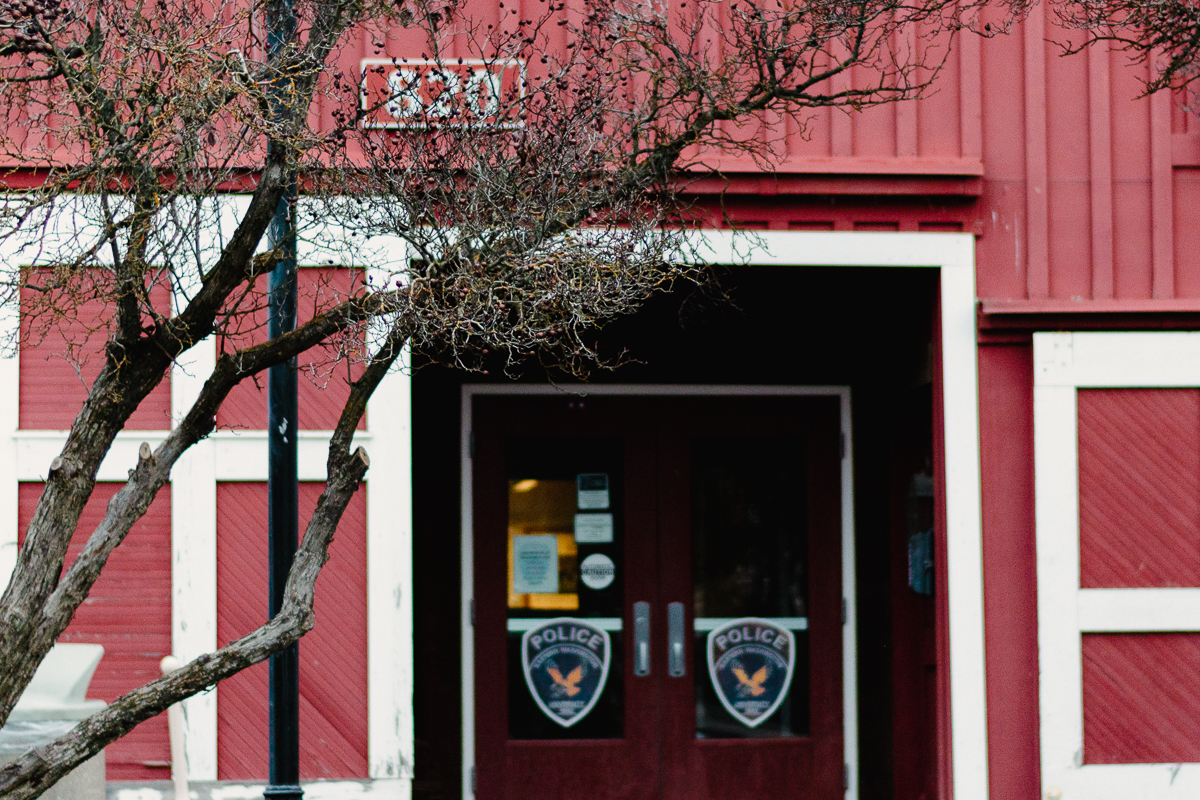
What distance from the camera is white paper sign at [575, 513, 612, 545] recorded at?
781 cm

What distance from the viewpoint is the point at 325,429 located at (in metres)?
6.40

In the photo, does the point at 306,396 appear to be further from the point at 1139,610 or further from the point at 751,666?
the point at 1139,610

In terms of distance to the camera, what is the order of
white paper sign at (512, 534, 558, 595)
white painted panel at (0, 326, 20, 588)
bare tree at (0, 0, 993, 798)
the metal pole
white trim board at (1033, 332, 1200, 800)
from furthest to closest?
white paper sign at (512, 534, 558, 595)
white trim board at (1033, 332, 1200, 800)
white painted panel at (0, 326, 20, 588)
the metal pole
bare tree at (0, 0, 993, 798)

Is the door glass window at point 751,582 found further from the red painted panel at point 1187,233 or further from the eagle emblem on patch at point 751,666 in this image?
the red painted panel at point 1187,233

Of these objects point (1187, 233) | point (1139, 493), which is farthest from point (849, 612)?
point (1187, 233)

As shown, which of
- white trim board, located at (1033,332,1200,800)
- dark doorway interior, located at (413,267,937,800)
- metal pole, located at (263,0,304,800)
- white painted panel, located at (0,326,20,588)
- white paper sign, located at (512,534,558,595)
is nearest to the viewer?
metal pole, located at (263,0,304,800)

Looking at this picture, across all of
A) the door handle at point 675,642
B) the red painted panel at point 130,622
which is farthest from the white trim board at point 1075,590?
the red painted panel at point 130,622

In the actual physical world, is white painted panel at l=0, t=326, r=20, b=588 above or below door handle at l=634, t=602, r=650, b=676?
above

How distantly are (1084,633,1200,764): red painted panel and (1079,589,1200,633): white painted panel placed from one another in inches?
3.0

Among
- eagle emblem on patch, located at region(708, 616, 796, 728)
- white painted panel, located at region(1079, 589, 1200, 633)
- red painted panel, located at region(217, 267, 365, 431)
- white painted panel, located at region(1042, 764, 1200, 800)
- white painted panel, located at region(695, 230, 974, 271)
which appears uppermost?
white painted panel, located at region(695, 230, 974, 271)

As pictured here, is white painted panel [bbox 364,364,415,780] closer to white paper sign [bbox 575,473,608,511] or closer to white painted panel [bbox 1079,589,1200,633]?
white paper sign [bbox 575,473,608,511]

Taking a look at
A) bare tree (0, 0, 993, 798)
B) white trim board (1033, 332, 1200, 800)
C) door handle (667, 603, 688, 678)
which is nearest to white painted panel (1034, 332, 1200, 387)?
white trim board (1033, 332, 1200, 800)

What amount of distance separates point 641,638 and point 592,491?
0.93 meters

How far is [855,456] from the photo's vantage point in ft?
26.3
